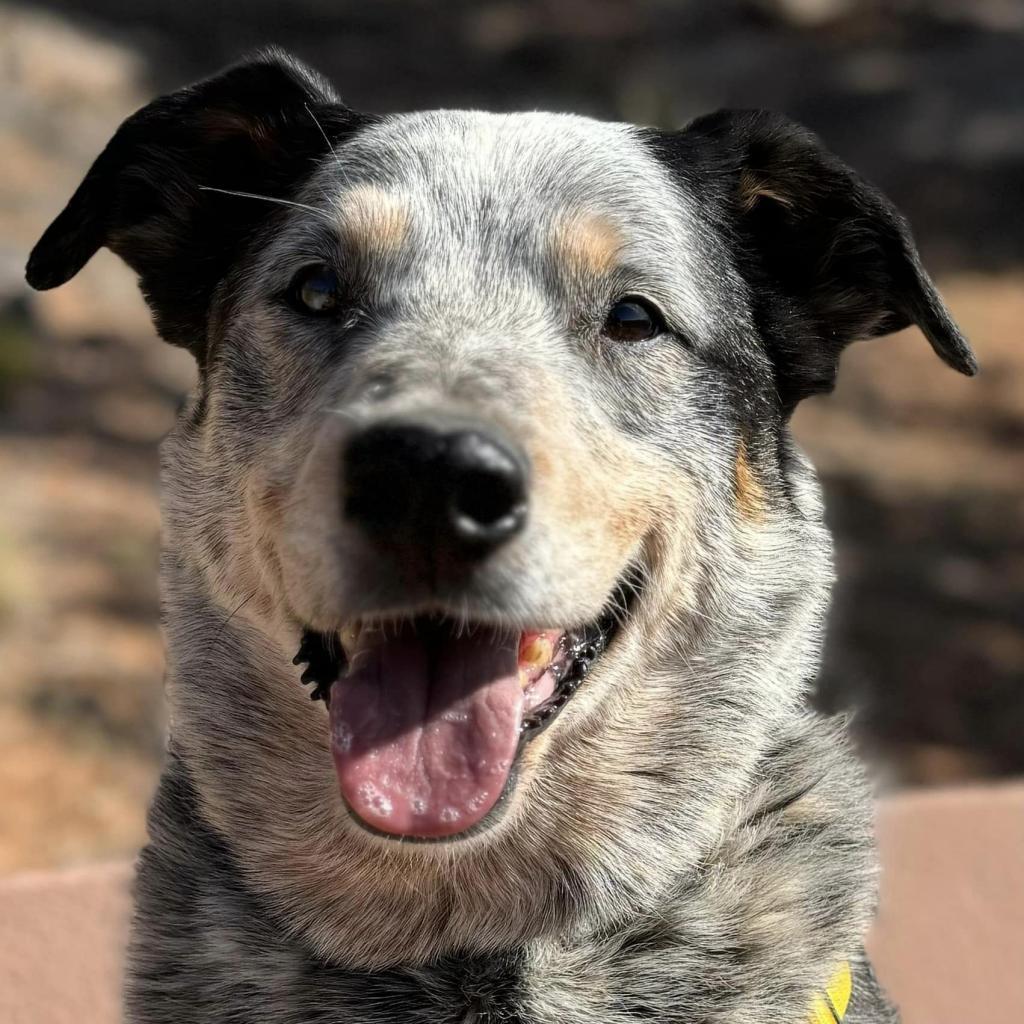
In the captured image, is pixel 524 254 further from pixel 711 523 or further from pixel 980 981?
pixel 980 981

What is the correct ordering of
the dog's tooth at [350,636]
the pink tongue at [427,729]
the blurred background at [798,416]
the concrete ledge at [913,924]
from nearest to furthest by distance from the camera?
the pink tongue at [427,729] → the dog's tooth at [350,636] → the concrete ledge at [913,924] → the blurred background at [798,416]

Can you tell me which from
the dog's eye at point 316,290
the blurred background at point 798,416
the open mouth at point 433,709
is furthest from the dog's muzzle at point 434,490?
the blurred background at point 798,416

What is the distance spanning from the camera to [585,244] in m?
2.76

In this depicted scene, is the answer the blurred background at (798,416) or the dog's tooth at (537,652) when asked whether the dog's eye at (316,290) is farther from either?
the blurred background at (798,416)

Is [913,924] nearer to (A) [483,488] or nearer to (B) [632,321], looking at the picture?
(B) [632,321]

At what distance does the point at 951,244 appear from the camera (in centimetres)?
1226

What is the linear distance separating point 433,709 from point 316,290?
0.91 metres

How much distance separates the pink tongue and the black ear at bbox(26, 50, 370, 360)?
1.06 m

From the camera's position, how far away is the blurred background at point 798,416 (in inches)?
299

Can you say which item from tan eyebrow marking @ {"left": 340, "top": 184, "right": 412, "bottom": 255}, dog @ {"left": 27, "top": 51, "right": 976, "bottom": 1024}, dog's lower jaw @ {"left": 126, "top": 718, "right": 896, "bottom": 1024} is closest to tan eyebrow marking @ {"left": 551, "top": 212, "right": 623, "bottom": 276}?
dog @ {"left": 27, "top": 51, "right": 976, "bottom": 1024}

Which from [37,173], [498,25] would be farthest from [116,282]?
[498,25]

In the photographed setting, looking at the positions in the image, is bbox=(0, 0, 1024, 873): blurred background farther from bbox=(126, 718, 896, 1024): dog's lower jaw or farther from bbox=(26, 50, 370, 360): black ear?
bbox=(26, 50, 370, 360): black ear

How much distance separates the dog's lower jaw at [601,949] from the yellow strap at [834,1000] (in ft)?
0.07

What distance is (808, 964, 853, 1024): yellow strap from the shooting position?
2570 mm
